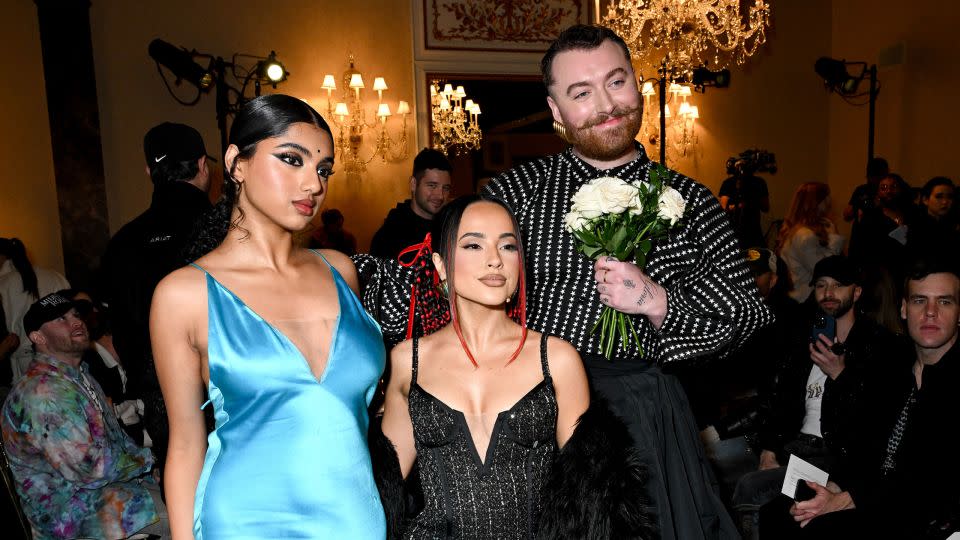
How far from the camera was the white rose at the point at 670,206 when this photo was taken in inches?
70.8

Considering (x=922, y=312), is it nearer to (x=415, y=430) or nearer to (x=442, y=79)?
(x=415, y=430)

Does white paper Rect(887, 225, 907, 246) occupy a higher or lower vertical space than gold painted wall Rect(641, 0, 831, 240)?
lower

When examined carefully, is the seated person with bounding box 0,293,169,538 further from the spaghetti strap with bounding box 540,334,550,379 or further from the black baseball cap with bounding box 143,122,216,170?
the spaghetti strap with bounding box 540,334,550,379

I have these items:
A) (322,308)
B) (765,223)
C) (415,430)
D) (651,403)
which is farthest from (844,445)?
(765,223)

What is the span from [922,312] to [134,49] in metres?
6.64

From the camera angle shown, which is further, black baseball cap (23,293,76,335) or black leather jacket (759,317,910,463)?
black baseball cap (23,293,76,335)

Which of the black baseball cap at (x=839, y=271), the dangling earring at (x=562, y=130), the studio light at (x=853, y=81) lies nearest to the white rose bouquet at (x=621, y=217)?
the dangling earring at (x=562, y=130)

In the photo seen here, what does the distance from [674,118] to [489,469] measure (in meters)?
7.64

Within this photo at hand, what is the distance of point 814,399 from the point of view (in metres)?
3.56

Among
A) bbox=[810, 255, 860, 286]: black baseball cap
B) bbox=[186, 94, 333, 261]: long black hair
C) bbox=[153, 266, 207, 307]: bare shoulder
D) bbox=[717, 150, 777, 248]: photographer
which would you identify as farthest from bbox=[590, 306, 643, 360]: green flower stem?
bbox=[717, 150, 777, 248]: photographer

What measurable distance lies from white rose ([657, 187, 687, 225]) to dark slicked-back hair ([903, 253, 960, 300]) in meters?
1.59

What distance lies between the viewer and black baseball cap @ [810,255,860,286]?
3727 mm

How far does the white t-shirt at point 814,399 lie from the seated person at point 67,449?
313cm

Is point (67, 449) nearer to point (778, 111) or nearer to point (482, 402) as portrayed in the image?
point (482, 402)
